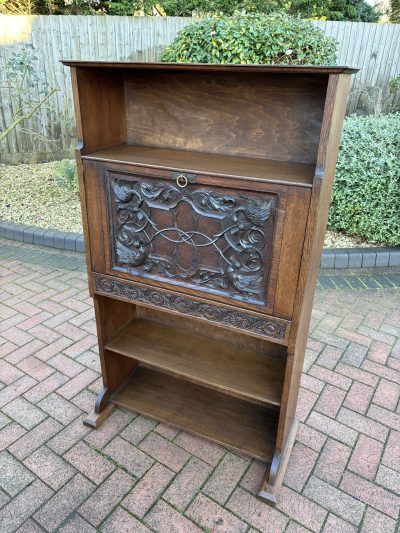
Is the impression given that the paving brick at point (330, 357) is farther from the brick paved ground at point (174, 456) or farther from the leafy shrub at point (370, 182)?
the leafy shrub at point (370, 182)

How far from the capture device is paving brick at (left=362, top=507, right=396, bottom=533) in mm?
1669

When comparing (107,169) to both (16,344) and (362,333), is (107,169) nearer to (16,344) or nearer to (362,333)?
(16,344)

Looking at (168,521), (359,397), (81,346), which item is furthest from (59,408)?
(359,397)

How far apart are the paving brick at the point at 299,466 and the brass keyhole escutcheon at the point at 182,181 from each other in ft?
4.64

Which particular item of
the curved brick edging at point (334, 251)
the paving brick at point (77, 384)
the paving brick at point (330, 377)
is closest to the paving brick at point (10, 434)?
the paving brick at point (77, 384)

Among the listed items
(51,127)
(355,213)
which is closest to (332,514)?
(355,213)

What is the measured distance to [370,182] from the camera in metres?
3.84

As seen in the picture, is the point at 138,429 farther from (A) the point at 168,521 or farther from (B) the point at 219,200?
(B) the point at 219,200

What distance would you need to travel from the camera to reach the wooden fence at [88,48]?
5.98 m

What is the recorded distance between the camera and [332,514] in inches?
67.9

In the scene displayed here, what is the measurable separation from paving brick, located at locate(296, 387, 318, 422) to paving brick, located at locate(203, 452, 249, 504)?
1.49 feet

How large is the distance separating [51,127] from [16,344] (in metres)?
4.59

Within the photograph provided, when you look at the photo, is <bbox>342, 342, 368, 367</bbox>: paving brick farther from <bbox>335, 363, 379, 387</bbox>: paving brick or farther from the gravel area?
the gravel area

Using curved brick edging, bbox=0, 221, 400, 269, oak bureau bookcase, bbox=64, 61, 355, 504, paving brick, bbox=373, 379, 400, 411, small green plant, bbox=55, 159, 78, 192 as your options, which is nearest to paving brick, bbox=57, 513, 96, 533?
oak bureau bookcase, bbox=64, 61, 355, 504
